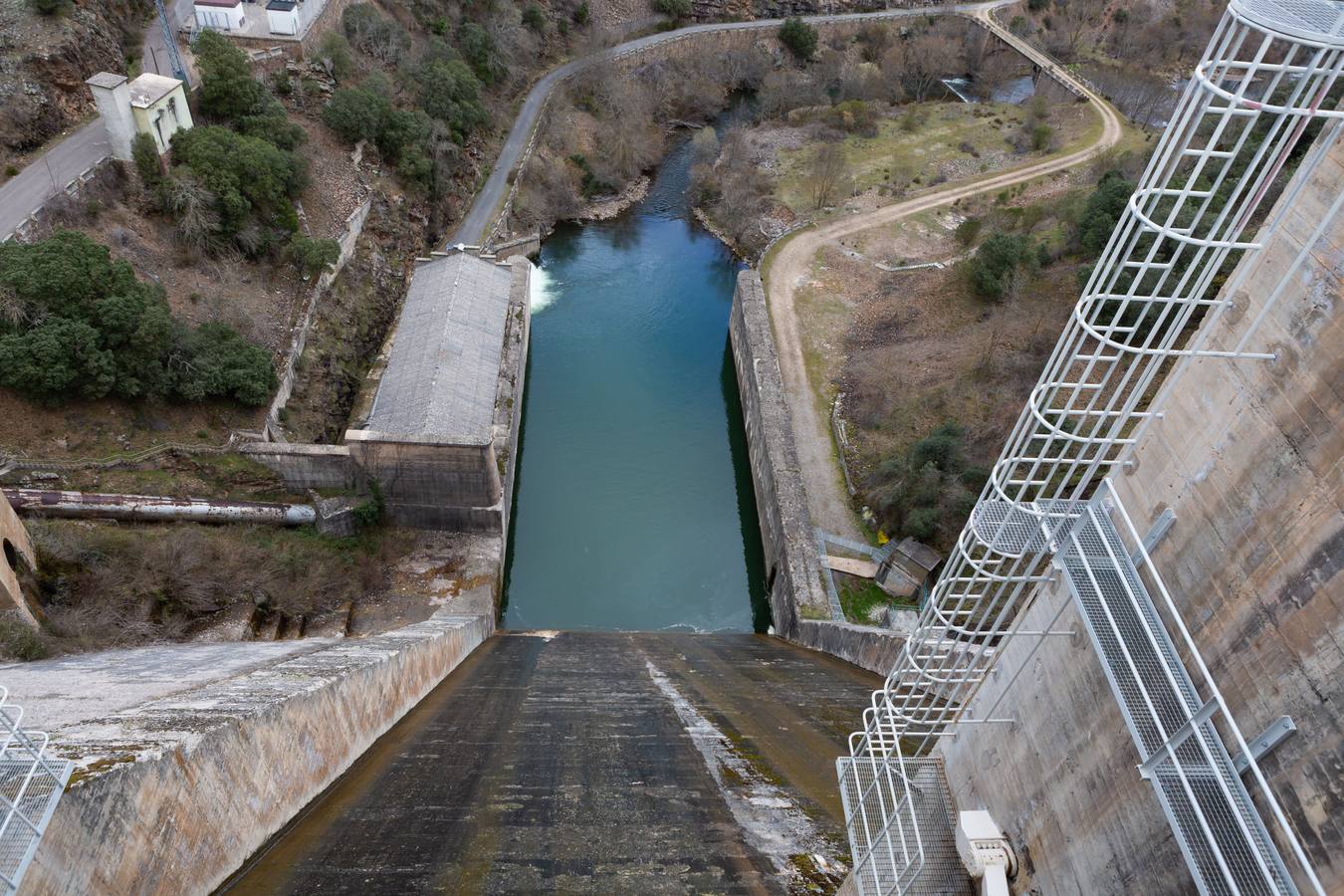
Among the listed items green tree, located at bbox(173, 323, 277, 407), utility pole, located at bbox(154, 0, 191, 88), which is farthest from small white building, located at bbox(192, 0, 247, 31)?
green tree, located at bbox(173, 323, 277, 407)

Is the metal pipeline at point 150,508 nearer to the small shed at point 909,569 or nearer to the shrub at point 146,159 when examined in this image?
the shrub at point 146,159

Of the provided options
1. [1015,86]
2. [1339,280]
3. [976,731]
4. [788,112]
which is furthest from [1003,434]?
[1015,86]

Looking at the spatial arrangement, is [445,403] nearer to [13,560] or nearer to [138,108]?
[13,560]

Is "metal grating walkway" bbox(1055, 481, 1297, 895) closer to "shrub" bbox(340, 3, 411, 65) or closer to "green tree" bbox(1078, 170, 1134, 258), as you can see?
"green tree" bbox(1078, 170, 1134, 258)

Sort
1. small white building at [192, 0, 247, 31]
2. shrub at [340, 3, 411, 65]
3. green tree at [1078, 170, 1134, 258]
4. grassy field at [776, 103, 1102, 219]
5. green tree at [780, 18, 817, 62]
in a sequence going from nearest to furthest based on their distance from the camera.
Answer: green tree at [1078, 170, 1134, 258]
small white building at [192, 0, 247, 31]
shrub at [340, 3, 411, 65]
grassy field at [776, 103, 1102, 219]
green tree at [780, 18, 817, 62]

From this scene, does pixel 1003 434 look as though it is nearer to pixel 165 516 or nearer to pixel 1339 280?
pixel 1339 280

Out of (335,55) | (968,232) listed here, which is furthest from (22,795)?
(335,55)
